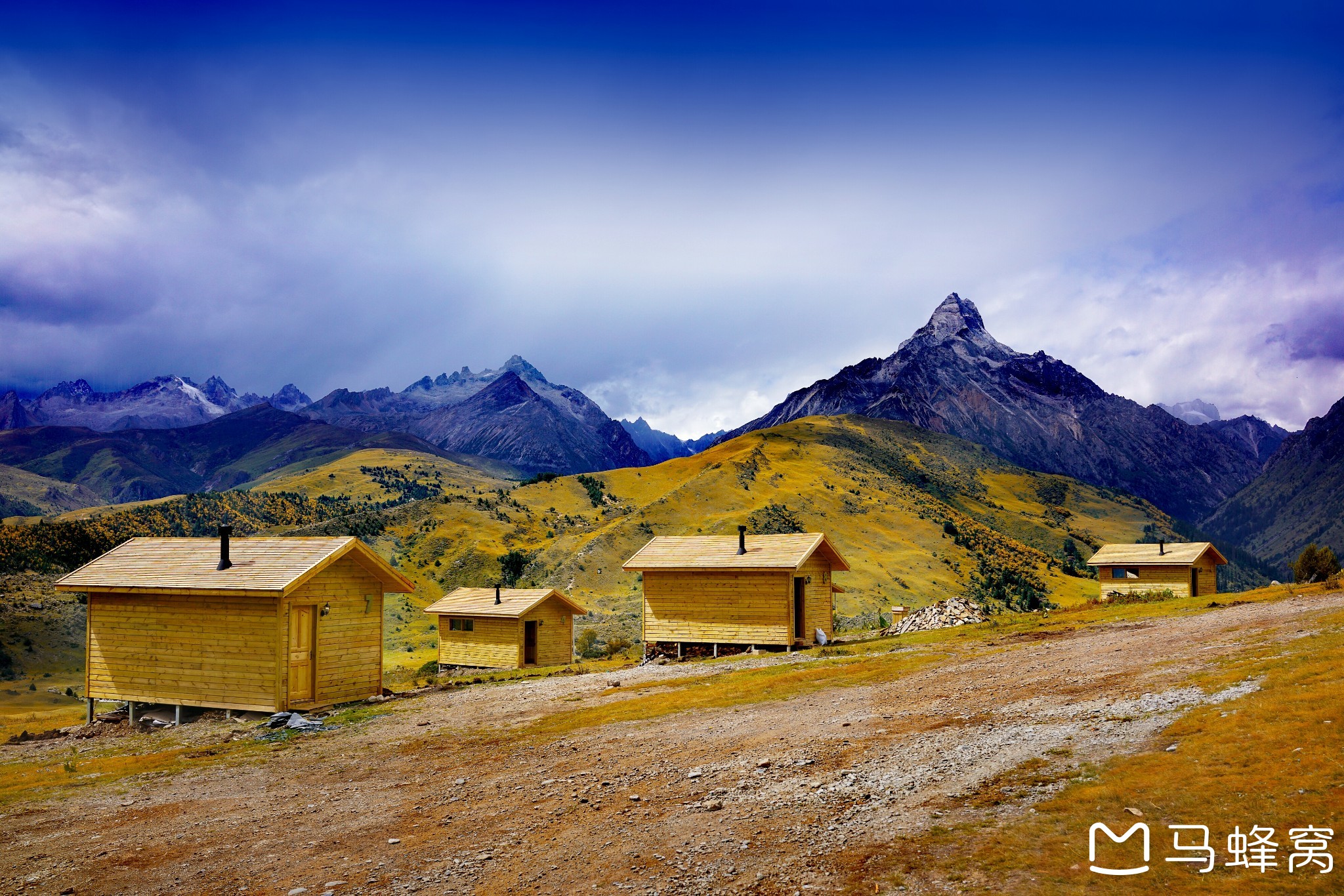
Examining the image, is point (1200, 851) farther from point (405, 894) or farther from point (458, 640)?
point (458, 640)

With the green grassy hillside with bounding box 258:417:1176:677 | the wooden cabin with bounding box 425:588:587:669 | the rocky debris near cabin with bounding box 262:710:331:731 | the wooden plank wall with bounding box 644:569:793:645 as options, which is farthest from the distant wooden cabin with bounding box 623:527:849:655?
the green grassy hillside with bounding box 258:417:1176:677

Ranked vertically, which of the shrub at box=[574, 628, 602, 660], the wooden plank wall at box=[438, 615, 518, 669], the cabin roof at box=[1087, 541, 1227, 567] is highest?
the cabin roof at box=[1087, 541, 1227, 567]

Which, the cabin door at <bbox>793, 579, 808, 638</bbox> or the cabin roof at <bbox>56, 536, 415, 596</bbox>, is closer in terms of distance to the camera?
the cabin roof at <bbox>56, 536, 415, 596</bbox>

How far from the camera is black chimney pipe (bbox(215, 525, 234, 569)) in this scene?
82.9 ft

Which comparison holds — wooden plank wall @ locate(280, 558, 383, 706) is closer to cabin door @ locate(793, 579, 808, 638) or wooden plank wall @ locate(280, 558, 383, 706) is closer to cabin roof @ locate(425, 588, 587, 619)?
cabin roof @ locate(425, 588, 587, 619)

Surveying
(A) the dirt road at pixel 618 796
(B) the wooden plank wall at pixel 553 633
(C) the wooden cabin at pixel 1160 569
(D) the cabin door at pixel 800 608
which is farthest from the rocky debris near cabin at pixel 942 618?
(A) the dirt road at pixel 618 796

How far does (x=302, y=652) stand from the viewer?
24516 mm

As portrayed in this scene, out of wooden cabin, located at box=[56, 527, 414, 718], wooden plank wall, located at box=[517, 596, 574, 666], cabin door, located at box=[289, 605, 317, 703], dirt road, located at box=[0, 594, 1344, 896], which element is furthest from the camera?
wooden plank wall, located at box=[517, 596, 574, 666]

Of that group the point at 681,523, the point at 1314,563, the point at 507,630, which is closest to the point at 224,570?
the point at 507,630

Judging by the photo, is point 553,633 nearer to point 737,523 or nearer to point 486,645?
point 486,645

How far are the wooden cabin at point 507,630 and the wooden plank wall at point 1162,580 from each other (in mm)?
36816

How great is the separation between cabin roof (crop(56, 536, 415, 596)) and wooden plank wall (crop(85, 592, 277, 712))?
1.86 feet

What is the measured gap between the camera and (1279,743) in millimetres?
10414

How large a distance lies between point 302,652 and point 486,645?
59.3 ft
